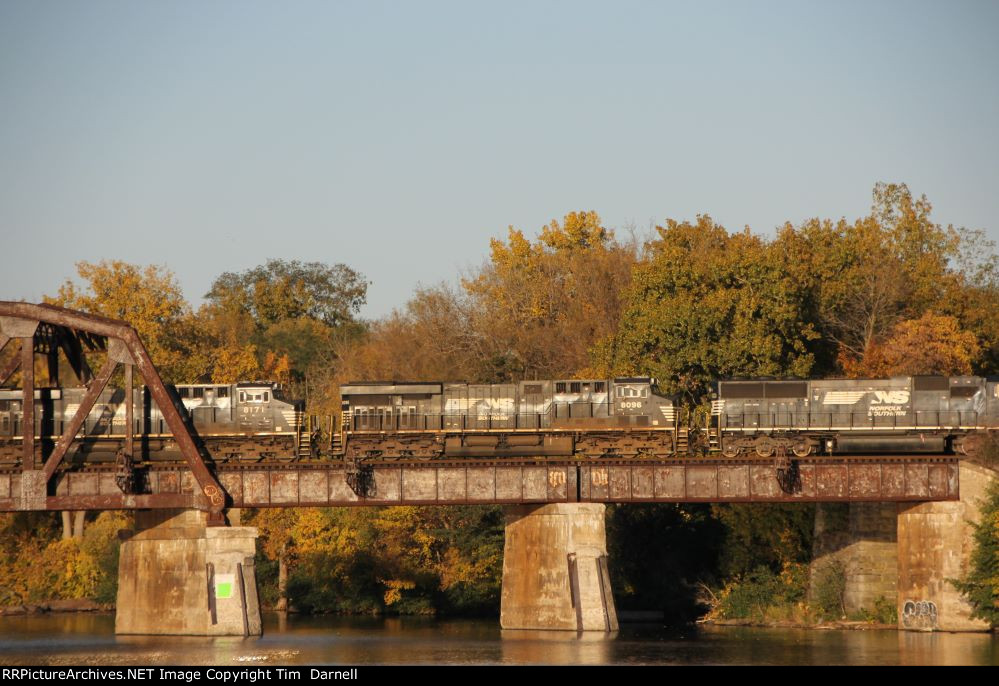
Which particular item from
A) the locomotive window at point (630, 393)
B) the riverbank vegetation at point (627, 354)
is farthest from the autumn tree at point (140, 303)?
the locomotive window at point (630, 393)

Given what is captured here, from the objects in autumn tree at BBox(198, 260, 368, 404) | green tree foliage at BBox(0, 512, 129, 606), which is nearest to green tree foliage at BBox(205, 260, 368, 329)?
autumn tree at BBox(198, 260, 368, 404)

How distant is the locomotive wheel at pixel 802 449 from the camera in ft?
188

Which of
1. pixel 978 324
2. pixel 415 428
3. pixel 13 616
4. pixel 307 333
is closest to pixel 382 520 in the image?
pixel 415 428

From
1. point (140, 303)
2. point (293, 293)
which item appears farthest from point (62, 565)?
point (293, 293)

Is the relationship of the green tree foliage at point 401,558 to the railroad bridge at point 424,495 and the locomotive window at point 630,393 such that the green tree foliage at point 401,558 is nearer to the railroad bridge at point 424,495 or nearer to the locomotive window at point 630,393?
the railroad bridge at point 424,495

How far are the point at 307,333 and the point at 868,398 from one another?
71778 millimetres

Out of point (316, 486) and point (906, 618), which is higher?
point (316, 486)

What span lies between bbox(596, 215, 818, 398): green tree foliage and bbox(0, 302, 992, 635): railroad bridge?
1987 centimetres

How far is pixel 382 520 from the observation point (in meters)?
73.6

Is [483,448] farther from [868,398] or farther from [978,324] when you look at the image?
[978,324]

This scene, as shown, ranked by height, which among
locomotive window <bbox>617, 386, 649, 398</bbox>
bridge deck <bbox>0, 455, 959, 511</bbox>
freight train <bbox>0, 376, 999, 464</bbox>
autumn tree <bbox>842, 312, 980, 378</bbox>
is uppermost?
autumn tree <bbox>842, 312, 980, 378</bbox>

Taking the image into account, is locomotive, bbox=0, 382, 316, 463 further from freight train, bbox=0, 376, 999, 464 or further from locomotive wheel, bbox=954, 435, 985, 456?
locomotive wheel, bbox=954, 435, 985, 456

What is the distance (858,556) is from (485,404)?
60.2 ft

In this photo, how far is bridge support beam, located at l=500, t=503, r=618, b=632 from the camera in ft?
184
